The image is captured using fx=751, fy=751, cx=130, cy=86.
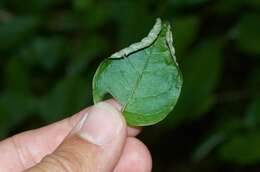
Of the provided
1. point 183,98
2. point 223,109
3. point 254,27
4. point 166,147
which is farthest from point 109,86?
point 166,147

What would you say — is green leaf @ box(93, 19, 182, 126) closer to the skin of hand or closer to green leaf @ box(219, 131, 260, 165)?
the skin of hand

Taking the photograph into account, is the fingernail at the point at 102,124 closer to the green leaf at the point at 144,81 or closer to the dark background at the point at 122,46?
the green leaf at the point at 144,81

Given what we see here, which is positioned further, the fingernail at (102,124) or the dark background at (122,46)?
the dark background at (122,46)

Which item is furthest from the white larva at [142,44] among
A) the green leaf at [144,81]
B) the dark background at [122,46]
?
the dark background at [122,46]

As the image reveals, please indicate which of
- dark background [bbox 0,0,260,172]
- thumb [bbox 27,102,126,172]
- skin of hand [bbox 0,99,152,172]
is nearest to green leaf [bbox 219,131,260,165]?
dark background [bbox 0,0,260,172]

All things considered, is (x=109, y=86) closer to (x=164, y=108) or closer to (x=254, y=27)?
(x=164, y=108)

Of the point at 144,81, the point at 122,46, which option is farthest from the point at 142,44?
the point at 122,46

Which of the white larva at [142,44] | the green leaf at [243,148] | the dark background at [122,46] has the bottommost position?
the green leaf at [243,148]

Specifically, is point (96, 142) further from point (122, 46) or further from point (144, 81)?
point (122, 46)
